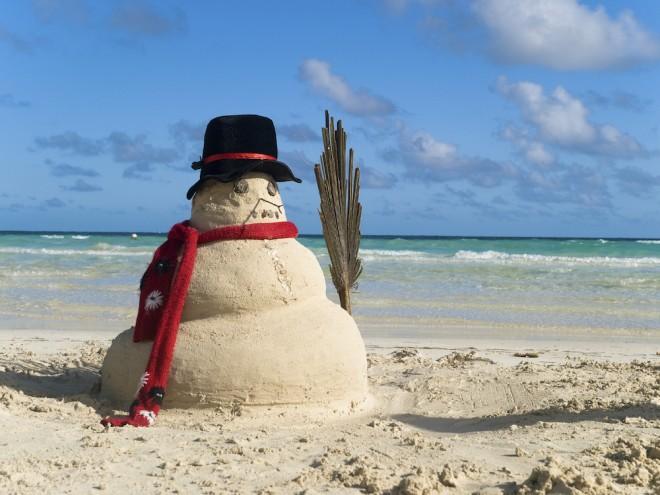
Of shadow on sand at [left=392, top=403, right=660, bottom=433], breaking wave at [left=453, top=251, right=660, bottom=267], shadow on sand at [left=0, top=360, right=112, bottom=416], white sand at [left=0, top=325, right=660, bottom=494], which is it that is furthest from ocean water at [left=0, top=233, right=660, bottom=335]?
breaking wave at [left=453, top=251, right=660, bottom=267]

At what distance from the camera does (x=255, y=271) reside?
16.6 feet

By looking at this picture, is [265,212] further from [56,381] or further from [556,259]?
[556,259]

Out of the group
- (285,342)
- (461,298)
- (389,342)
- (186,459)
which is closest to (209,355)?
(285,342)

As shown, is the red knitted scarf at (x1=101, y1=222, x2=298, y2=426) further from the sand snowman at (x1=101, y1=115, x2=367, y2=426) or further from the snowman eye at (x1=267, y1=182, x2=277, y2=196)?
the snowman eye at (x1=267, y1=182, x2=277, y2=196)

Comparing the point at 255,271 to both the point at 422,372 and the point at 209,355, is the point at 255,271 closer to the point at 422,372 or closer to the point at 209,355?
the point at 209,355

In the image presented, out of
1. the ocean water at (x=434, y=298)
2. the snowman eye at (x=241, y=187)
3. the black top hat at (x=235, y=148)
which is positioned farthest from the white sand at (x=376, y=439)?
the ocean water at (x=434, y=298)

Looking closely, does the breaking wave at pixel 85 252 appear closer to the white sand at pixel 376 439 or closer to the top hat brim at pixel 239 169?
the white sand at pixel 376 439

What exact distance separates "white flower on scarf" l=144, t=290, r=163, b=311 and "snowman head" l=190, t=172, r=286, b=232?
0.58 m

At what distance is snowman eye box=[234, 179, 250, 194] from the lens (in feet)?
17.4

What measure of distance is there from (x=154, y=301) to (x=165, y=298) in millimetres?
91

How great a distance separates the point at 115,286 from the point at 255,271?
38.1 feet

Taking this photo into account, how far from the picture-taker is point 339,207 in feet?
23.4

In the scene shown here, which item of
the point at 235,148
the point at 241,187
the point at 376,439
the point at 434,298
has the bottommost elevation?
the point at 376,439

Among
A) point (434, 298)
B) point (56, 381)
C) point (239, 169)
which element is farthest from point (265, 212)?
point (434, 298)
